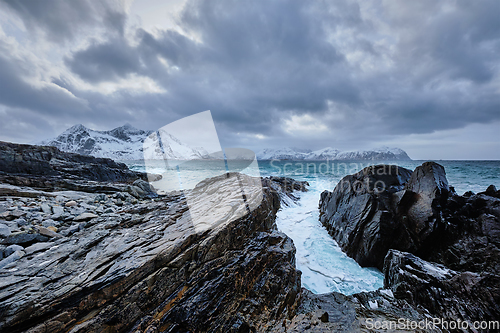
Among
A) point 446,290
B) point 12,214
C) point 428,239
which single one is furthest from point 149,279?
point 428,239

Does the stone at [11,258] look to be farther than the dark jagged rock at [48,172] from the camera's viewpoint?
No

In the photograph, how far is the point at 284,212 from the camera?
42.3 ft

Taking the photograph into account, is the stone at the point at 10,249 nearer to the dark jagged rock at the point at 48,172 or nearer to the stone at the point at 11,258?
the stone at the point at 11,258

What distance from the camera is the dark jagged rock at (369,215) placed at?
6.84 m

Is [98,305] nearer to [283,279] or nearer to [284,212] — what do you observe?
[283,279]

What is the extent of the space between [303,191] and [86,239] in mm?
19967

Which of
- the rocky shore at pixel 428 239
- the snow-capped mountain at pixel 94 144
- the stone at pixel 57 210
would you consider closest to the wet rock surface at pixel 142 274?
the stone at pixel 57 210

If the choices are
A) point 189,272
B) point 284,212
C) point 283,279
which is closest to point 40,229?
point 189,272

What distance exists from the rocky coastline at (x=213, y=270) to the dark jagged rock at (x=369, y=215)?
0.29 feet

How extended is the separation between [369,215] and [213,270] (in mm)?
7524

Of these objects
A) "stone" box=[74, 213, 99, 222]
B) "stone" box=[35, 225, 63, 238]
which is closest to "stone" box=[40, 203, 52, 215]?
"stone" box=[74, 213, 99, 222]

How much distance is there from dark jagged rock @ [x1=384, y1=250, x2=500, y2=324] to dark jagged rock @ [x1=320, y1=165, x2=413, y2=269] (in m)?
2.08

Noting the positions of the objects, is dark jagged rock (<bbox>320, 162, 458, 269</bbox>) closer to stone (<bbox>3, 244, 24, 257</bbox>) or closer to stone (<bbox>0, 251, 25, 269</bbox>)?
stone (<bbox>0, 251, 25, 269</bbox>)

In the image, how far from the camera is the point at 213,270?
3.67 m
